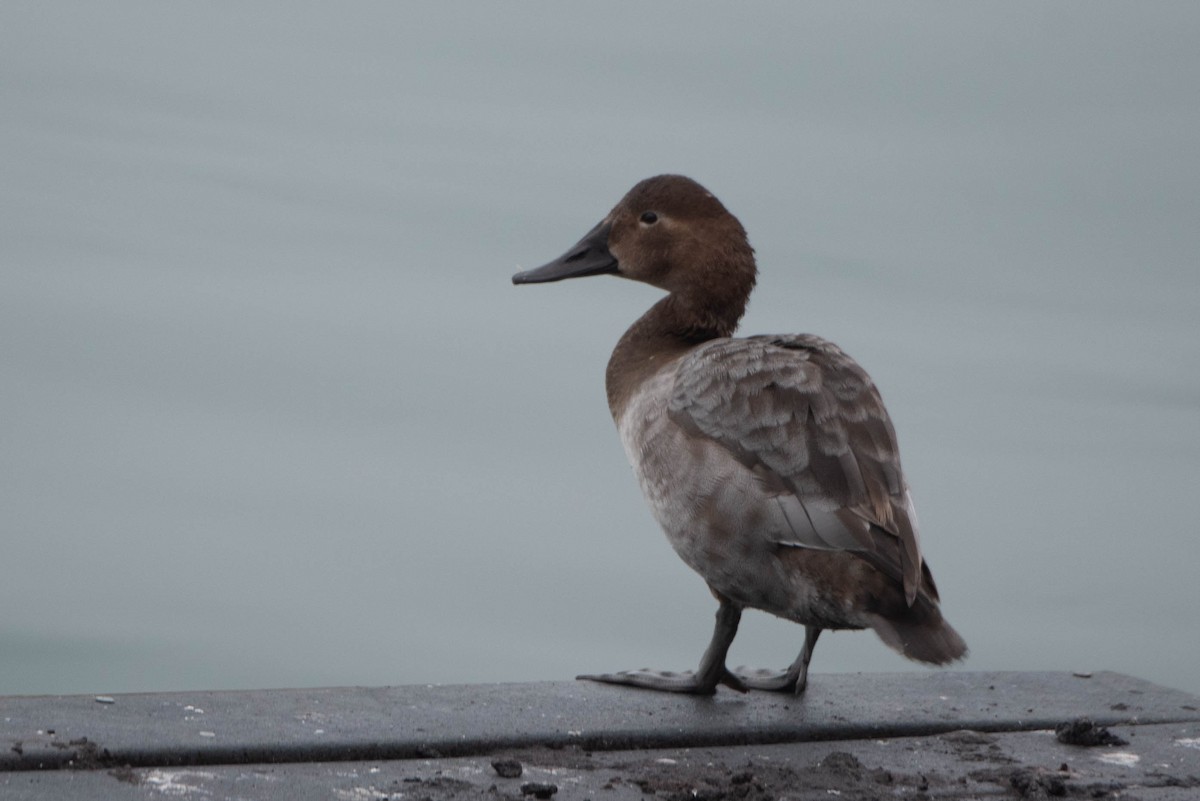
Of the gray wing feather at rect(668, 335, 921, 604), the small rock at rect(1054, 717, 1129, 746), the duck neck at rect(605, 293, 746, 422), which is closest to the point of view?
the gray wing feather at rect(668, 335, 921, 604)

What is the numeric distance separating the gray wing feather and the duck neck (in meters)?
0.51

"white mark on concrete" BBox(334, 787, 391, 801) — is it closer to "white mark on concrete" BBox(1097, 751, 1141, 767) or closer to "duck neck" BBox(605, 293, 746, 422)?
"white mark on concrete" BBox(1097, 751, 1141, 767)

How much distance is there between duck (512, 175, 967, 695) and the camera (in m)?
3.63

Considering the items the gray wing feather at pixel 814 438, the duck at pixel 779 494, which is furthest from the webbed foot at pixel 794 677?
the gray wing feather at pixel 814 438

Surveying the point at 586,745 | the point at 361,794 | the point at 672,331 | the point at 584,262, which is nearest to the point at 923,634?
the point at 586,745

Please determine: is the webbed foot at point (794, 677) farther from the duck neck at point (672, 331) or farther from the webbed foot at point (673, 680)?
the duck neck at point (672, 331)

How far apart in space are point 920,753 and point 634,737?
587 mm

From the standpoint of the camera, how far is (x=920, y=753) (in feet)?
12.0

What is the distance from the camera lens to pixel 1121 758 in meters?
3.65

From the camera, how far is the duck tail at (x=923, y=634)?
11.6 ft

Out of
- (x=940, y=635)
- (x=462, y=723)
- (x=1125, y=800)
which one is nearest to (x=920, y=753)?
(x=940, y=635)

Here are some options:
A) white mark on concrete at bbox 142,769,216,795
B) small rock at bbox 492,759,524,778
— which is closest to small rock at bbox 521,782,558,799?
small rock at bbox 492,759,524,778

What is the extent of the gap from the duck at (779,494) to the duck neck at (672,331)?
0.23 ft

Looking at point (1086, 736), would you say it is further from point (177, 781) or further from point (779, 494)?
point (177, 781)
